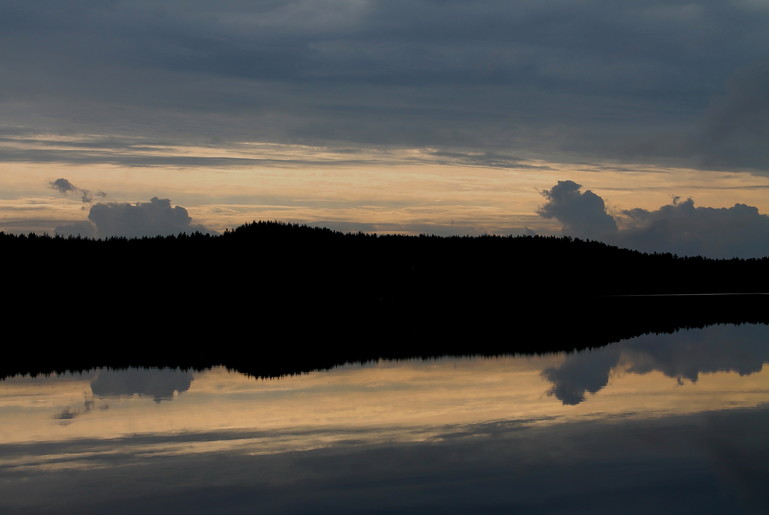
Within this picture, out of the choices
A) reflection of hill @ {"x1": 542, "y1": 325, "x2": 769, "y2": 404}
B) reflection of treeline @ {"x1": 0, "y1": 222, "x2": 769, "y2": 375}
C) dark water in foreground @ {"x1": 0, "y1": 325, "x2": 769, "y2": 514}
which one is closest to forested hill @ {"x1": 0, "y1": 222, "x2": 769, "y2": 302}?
reflection of treeline @ {"x1": 0, "y1": 222, "x2": 769, "y2": 375}

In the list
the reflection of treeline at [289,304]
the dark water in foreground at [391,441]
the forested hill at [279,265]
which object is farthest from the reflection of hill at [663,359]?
the forested hill at [279,265]

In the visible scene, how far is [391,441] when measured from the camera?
22.9 metres

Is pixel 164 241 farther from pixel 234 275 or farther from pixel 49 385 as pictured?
pixel 49 385

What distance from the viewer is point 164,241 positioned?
543 ft

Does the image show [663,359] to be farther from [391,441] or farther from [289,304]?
[289,304]

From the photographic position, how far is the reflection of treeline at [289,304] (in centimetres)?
5122

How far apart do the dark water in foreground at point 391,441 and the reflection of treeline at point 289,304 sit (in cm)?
867

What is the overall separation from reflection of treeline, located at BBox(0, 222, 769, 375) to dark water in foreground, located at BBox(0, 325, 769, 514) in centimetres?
867

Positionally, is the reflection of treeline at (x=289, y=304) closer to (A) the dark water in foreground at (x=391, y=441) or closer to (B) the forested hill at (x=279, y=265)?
(B) the forested hill at (x=279, y=265)

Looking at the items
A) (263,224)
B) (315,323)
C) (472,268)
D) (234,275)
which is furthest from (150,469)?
(472,268)

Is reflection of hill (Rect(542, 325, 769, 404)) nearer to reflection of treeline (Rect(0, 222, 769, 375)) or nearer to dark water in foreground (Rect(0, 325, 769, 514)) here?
dark water in foreground (Rect(0, 325, 769, 514))

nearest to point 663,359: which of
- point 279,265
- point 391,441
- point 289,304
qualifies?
point 391,441

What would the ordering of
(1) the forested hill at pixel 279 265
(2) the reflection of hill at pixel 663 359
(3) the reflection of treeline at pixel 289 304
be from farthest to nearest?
(1) the forested hill at pixel 279 265 → (3) the reflection of treeline at pixel 289 304 → (2) the reflection of hill at pixel 663 359

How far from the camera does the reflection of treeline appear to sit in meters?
51.2
